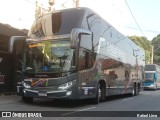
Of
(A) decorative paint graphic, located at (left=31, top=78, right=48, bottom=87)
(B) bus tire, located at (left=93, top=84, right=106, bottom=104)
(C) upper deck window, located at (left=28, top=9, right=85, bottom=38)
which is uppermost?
(C) upper deck window, located at (left=28, top=9, right=85, bottom=38)

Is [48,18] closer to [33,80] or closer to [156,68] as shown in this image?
[33,80]

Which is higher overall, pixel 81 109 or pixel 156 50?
pixel 156 50

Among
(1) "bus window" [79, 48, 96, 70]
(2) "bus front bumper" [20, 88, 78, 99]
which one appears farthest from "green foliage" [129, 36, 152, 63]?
(2) "bus front bumper" [20, 88, 78, 99]

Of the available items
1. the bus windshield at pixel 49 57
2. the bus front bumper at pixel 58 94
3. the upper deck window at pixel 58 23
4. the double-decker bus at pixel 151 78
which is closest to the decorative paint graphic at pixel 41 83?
the bus front bumper at pixel 58 94

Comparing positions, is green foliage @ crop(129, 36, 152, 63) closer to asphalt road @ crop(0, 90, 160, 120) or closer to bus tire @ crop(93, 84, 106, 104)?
bus tire @ crop(93, 84, 106, 104)

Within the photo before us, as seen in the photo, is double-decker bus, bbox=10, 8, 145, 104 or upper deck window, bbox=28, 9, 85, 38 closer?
double-decker bus, bbox=10, 8, 145, 104

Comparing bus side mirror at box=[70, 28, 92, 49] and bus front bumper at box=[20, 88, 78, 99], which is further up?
bus side mirror at box=[70, 28, 92, 49]

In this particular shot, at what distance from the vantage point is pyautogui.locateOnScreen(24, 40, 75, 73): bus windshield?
13.8 meters

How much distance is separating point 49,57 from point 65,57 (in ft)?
2.18

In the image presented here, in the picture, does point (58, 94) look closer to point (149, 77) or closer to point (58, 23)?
point (58, 23)

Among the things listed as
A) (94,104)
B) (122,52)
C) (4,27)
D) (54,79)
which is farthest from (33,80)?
(122,52)

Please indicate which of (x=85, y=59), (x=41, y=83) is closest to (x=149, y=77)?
(x=85, y=59)

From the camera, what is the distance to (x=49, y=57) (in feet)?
46.1

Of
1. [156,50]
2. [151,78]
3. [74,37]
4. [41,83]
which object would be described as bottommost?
[41,83]
